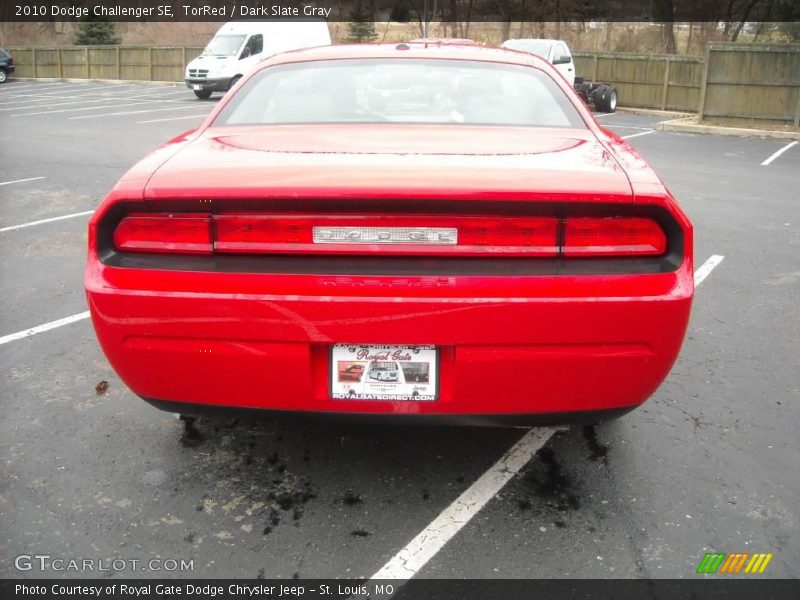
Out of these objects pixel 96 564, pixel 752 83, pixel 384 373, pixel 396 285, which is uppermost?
pixel 752 83

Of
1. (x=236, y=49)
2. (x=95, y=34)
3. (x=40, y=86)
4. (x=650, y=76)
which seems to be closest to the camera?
(x=650, y=76)

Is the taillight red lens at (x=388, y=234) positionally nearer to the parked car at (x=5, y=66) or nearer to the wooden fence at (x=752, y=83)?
the wooden fence at (x=752, y=83)

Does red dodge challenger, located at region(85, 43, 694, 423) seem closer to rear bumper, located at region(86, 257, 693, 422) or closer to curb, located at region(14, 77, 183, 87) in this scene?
rear bumper, located at region(86, 257, 693, 422)

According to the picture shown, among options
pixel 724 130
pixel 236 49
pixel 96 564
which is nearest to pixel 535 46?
pixel 724 130

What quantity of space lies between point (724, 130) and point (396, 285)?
53.7ft

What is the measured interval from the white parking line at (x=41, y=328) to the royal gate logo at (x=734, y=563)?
3609 mm

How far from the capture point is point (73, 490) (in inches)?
108

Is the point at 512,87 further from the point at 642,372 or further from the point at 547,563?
the point at 547,563

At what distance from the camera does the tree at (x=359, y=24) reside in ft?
141

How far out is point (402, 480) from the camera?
112 inches

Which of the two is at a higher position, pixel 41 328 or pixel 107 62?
pixel 107 62

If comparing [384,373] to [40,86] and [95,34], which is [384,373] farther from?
[95,34]

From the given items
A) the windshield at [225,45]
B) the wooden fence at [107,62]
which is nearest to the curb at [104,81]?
the wooden fence at [107,62]

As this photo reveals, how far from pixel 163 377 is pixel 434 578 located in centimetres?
103
